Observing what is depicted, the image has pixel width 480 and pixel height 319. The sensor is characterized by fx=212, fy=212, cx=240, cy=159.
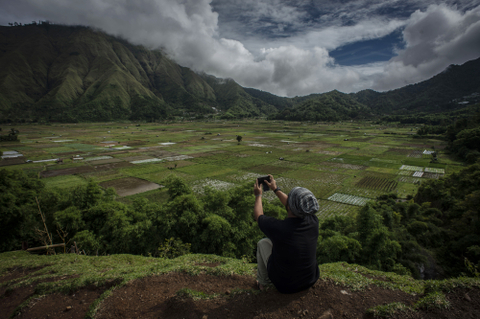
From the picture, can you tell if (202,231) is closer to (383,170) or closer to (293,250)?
(293,250)

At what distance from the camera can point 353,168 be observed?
53.3 meters

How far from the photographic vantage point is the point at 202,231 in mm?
16125

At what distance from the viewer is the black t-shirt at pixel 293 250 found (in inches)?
155

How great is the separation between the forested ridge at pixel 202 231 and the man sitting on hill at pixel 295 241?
1004 cm

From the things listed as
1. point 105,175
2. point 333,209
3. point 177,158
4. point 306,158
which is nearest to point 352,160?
point 306,158

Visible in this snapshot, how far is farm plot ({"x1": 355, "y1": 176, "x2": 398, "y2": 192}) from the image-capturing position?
39888 millimetres

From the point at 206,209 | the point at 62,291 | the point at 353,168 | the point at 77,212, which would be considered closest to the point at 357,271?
the point at 62,291

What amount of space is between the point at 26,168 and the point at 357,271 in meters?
66.1

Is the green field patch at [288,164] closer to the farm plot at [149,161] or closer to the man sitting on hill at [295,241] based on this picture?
the farm plot at [149,161]

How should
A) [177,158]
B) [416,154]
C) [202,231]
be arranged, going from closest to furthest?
[202,231]
[177,158]
[416,154]

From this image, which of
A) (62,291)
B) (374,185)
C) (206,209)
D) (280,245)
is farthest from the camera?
(374,185)

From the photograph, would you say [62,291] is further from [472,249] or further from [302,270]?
[472,249]

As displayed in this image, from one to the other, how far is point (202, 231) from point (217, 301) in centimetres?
1122

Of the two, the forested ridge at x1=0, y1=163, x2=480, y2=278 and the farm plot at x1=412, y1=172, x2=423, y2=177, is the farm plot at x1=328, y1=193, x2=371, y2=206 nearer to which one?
the forested ridge at x1=0, y1=163, x2=480, y2=278
